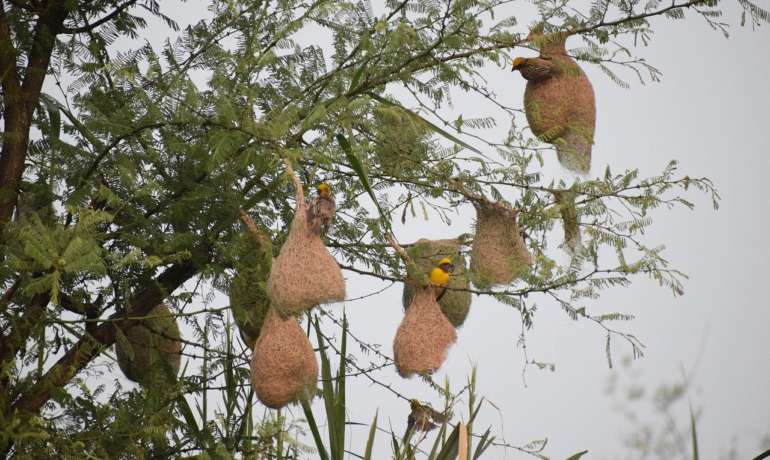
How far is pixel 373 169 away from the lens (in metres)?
3.21

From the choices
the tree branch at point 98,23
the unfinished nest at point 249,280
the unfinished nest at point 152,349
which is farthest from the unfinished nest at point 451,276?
the tree branch at point 98,23

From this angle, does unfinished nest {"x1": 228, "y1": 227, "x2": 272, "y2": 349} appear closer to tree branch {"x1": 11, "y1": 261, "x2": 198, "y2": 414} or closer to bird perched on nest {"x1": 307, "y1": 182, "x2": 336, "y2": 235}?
tree branch {"x1": 11, "y1": 261, "x2": 198, "y2": 414}

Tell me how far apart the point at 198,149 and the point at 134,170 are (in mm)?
199

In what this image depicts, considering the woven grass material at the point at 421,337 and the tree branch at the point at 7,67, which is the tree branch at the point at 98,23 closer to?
the tree branch at the point at 7,67

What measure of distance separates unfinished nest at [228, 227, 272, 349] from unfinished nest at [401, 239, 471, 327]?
1.37 ft

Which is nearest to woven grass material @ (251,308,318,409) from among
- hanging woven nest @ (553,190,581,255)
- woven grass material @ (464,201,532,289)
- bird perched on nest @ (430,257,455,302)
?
bird perched on nest @ (430,257,455,302)

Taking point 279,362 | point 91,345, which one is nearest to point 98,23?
point 91,345

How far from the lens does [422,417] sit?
10.7 feet

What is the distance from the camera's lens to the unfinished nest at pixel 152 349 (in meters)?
3.37

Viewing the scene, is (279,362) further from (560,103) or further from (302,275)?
(560,103)

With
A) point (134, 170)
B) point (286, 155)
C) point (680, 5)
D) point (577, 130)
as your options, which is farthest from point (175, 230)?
point (680, 5)

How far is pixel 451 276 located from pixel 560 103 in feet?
1.97

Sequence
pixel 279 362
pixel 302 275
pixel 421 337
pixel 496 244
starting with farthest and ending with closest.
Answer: pixel 496 244 → pixel 421 337 → pixel 279 362 → pixel 302 275

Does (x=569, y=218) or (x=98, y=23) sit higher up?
(x=98, y=23)
